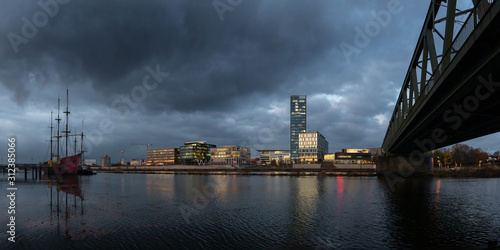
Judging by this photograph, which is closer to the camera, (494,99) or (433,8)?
(494,99)

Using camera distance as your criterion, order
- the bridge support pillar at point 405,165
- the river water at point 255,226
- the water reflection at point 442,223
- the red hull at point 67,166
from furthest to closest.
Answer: the red hull at point 67,166, the bridge support pillar at point 405,165, the water reflection at point 442,223, the river water at point 255,226

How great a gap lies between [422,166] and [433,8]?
293ft

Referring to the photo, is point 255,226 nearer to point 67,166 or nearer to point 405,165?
point 405,165

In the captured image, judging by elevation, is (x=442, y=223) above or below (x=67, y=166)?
above

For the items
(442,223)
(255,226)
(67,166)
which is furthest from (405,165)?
(67,166)

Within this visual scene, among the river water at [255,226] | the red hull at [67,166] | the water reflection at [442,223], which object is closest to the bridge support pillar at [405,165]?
the water reflection at [442,223]

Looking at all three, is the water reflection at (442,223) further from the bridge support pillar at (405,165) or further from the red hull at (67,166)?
the red hull at (67,166)

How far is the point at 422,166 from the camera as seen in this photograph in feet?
325

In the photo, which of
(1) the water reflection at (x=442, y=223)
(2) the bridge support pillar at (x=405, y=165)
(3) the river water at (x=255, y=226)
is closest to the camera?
(3) the river water at (x=255, y=226)

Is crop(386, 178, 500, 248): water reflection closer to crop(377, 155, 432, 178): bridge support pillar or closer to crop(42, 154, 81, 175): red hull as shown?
crop(377, 155, 432, 178): bridge support pillar

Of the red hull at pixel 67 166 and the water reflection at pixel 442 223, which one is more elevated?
the water reflection at pixel 442 223

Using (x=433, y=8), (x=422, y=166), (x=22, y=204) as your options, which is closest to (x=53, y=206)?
(x=22, y=204)

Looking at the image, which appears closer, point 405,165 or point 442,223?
point 442,223

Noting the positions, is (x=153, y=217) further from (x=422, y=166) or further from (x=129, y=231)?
(x=422, y=166)
